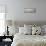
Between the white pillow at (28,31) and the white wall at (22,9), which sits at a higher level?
the white wall at (22,9)

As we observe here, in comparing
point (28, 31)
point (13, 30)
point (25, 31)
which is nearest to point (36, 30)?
point (28, 31)

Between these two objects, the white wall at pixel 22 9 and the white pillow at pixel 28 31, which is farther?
the white wall at pixel 22 9

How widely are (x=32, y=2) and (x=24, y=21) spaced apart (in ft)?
2.77

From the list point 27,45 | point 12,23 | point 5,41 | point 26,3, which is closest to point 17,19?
point 12,23

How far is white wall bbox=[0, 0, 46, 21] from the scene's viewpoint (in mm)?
4543

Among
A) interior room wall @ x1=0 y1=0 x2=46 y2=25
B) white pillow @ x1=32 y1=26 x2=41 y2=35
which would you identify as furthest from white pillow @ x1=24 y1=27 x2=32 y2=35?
interior room wall @ x1=0 y1=0 x2=46 y2=25

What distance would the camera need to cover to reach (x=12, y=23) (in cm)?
458

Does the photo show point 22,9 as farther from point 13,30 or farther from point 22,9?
point 13,30

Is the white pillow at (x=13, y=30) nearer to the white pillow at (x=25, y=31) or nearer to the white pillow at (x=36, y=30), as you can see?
the white pillow at (x=25, y=31)

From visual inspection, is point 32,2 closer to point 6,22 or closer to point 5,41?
point 6,22

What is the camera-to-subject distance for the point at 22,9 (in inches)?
180

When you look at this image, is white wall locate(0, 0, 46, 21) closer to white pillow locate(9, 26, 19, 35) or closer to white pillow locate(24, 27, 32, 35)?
white pillow locate(9, 26, 19, 35)

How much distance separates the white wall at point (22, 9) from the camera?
4.54 m

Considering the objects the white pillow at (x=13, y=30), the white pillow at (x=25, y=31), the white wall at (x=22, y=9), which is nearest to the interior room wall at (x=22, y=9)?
the white wall at (x=22, y=9)
